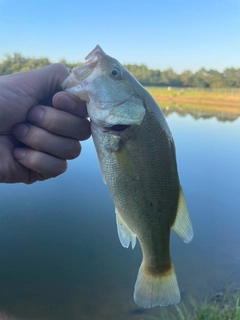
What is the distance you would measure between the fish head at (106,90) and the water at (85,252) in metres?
4.71

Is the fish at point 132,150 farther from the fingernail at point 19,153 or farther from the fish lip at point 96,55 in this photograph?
the fingernail at point 19,153

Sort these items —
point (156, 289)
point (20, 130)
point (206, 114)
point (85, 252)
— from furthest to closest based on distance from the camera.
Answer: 1. point (206, 114)
2. point (85, 252)
3. point (20, 130)
4. point (156, 289)

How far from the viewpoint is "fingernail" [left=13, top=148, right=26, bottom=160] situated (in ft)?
6.70

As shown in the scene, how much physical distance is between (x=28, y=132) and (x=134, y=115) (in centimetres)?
71

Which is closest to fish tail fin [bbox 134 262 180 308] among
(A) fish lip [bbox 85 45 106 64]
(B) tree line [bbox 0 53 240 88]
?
(A) fish lip [bbox 85 45 106 64]

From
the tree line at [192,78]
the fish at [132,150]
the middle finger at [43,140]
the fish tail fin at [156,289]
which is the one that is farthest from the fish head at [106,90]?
the tree line at [192,78]

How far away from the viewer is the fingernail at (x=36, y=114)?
190 cm

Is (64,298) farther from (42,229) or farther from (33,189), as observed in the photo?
(33,189)

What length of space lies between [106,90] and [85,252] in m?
7.42

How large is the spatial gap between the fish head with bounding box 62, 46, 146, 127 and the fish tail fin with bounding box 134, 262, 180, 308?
919 millimetres

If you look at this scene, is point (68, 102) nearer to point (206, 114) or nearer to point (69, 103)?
point (69, 103)

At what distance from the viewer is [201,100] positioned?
43.4 metres

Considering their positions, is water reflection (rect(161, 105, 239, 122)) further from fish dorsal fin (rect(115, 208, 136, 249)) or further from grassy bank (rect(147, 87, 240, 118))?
fish dorsal fin (rect(115, 208, 136, 249))

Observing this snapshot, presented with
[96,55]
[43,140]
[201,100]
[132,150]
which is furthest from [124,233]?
[201,100]
